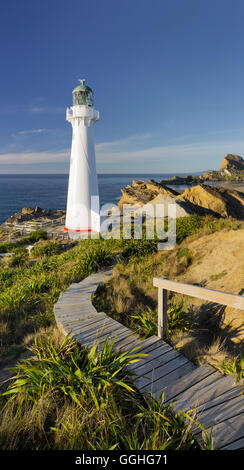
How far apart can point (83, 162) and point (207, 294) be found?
18.5 metres

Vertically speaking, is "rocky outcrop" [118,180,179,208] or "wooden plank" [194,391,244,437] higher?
"rocky outcrop" [118,180,179,208]

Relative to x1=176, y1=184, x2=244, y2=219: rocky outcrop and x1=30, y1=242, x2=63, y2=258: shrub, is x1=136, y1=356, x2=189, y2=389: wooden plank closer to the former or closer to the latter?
x1=176, y1=184, x2=244, y2=219: rocky outcrop

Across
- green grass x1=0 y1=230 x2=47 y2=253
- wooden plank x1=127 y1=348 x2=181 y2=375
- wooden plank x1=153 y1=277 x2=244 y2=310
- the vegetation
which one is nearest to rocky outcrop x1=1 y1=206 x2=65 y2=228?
green grass x1=0 y1=230 x2=47 y2=253

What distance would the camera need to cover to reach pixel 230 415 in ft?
8.66

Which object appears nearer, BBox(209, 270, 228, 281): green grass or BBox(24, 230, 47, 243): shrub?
BBox(209, 270, 228, 281): green grass

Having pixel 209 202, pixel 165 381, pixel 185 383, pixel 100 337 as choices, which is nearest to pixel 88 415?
pixel 165 381

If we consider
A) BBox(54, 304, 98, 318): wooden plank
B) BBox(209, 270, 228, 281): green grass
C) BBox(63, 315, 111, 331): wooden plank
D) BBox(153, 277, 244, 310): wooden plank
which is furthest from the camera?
BBox(209, 270, 228, 281): green grass

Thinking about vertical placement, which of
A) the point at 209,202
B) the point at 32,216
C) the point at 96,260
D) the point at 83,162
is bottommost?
the point at 32,216

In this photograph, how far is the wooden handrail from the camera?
10.3ft

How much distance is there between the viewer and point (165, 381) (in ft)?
10.5

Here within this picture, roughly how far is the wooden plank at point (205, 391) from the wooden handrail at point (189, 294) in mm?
950

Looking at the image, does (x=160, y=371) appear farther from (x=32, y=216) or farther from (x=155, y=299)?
(x=32, y=216)

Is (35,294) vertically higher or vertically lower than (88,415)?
lower

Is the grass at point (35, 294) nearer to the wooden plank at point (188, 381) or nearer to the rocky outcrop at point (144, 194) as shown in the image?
the wooden plank at point (188, 381)
